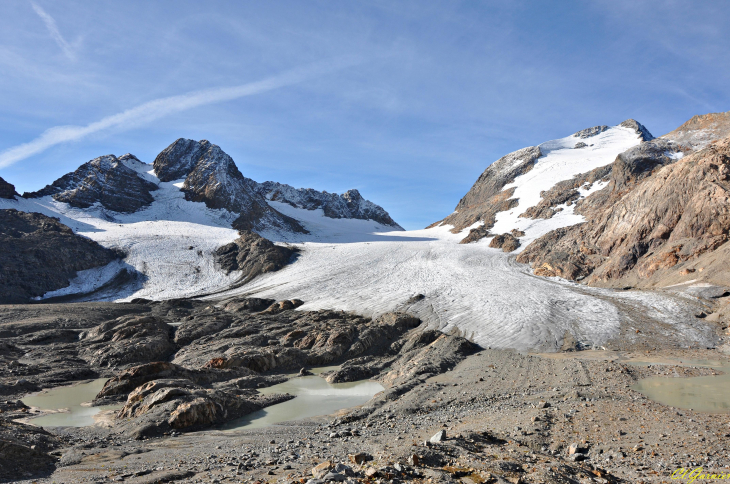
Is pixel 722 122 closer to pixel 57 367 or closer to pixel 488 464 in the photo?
pixel 488 464

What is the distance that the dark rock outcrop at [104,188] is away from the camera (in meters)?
75.3

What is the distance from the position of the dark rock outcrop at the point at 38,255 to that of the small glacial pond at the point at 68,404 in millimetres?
30520

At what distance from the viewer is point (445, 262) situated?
47.1m

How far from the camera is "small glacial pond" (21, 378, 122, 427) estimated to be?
46.1 feet

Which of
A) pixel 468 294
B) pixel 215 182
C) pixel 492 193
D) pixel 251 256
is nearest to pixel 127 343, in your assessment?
pixel 468 294

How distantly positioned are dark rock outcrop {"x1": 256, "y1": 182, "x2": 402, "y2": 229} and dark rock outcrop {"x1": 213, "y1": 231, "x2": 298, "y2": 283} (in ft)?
254

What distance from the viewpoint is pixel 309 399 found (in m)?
17.2

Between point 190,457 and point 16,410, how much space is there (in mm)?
10801

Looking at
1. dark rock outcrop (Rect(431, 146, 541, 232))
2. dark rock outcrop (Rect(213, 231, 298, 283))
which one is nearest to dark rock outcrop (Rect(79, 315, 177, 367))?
dark rock outcrop (Rect(213, 231, 298, 283))

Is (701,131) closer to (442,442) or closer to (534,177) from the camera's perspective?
(534,177)

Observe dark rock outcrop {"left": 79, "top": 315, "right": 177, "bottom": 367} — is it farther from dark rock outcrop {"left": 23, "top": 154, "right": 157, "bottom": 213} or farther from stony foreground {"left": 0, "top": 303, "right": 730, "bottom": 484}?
dark rock outcrop {"left": 23, "top": 154, "right": 157, "bottom": 213}

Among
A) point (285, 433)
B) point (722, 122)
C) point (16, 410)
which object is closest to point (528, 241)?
point (722, 122)

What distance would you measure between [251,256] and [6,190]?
156 ft

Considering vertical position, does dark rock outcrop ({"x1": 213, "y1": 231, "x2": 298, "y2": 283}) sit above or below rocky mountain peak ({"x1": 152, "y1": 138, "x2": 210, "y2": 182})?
below
